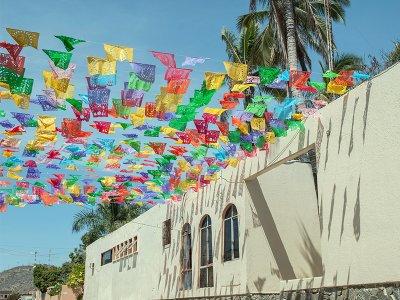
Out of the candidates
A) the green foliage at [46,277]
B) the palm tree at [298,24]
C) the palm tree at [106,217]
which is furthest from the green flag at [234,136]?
the green foliage at [46,277]

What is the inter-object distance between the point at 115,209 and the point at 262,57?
19451 mm

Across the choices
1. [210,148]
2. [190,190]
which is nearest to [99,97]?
[210,148]

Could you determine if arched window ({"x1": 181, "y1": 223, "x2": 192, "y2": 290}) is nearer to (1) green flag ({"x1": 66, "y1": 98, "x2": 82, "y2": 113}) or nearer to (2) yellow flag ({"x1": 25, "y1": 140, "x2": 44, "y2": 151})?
(2) yellow flag ({"x1": 25, "y1": 140, "x2": 44, "y2": 151})

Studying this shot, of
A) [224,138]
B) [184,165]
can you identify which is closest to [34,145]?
[184,165]

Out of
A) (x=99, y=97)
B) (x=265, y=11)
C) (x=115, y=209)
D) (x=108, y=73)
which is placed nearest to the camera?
(x=108, y=73)

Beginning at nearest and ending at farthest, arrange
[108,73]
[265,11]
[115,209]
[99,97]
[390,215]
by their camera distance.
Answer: [390,215] < [108,73] < [99,97] < [265,11] < [115,209]

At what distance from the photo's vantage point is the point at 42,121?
11.5 m

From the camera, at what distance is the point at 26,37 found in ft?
27.4

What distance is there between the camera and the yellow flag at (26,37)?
830 centimetres

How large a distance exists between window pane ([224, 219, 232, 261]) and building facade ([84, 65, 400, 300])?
3 centimetres

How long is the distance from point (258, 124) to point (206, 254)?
19.6 ft

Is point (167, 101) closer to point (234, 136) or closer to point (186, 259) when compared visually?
point (234, 136)

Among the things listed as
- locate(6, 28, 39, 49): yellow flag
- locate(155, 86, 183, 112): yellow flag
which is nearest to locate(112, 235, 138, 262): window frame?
locate(155, 86, 183, 112): yellow flag

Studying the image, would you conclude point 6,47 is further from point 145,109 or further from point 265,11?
point 265,11
